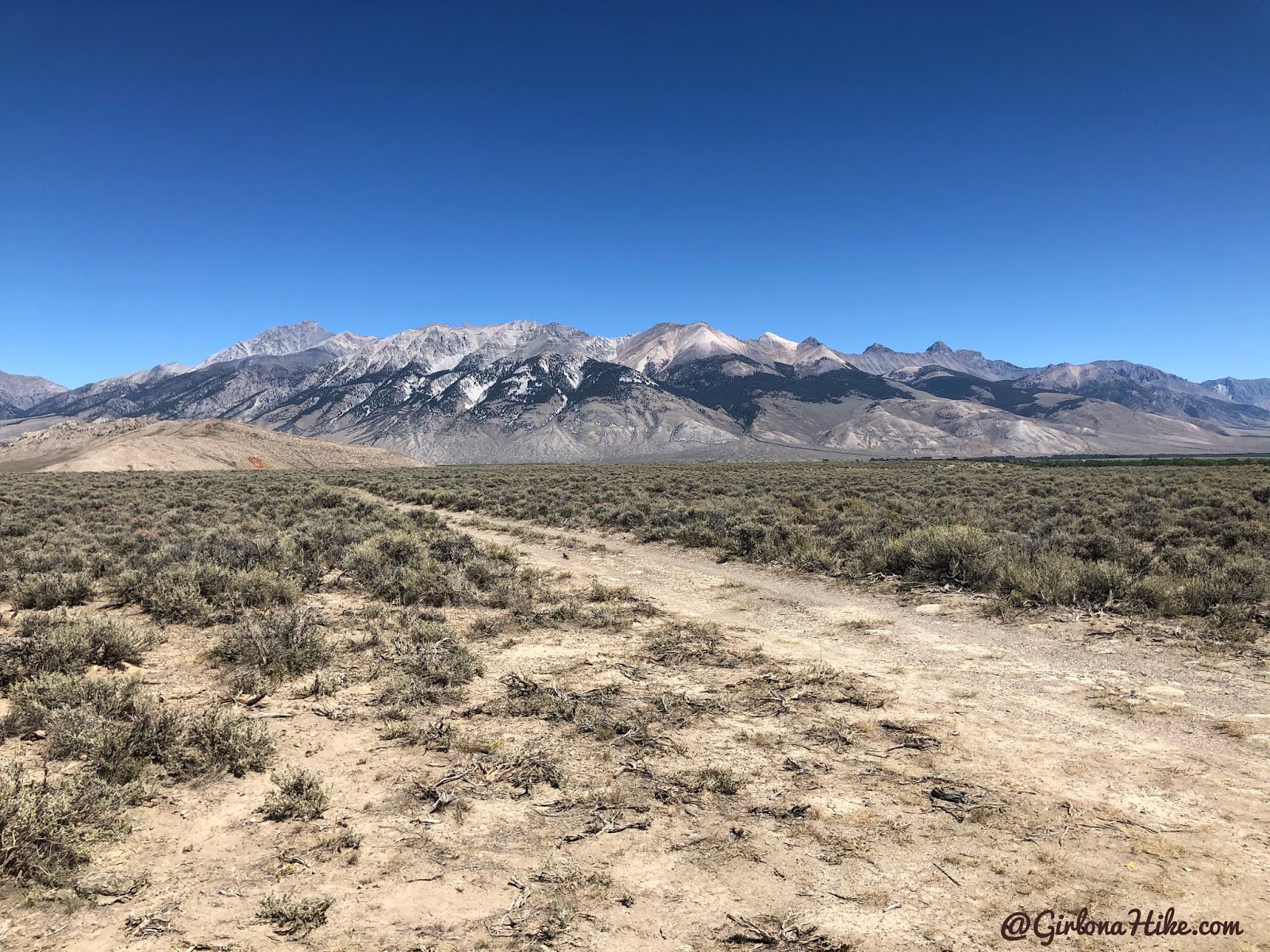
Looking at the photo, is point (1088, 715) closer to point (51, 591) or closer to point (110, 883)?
point (110, 883)

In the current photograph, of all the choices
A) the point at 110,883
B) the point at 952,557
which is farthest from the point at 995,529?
the point at 110,883

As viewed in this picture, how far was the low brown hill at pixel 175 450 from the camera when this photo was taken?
74750 mm

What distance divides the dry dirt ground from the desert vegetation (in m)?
2.13

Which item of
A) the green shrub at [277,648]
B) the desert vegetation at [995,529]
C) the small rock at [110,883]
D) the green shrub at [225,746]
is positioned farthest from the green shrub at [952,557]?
the small rock at [110,883]

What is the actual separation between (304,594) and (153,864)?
735cm

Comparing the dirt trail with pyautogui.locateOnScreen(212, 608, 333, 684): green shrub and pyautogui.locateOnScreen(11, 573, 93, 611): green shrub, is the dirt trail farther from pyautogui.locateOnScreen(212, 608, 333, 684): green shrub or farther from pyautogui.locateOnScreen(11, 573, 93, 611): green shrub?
pyautogui.locateOnScreen(11, 573, 93, 611): green shrub

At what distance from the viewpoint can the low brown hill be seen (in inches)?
2943

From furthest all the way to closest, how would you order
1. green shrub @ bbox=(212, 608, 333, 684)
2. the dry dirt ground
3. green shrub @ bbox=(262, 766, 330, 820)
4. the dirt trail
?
green shrub @ bbox=(212, 608, 333, 684) < green shrub @ bbox=(262, 766, 330, 820) < the dirt trail < the dry dirt ground

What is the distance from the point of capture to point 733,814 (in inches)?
186

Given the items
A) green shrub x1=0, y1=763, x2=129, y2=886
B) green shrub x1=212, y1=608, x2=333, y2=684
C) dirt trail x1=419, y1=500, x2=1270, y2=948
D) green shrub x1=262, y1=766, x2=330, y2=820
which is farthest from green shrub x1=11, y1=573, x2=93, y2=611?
dirt trail x1=419, y1=500, x2=1270, y2=948

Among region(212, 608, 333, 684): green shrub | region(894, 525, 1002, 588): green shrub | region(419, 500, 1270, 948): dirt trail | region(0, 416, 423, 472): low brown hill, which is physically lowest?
region(419, 500, 1270, 948): dirt trail

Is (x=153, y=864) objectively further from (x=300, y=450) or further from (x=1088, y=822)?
(x=300, y=450)

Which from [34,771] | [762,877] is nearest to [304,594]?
[34,771]

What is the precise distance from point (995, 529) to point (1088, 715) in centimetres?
1165
